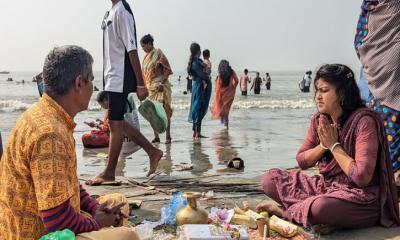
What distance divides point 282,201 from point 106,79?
84.2 inches

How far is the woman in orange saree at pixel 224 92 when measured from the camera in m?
11.1

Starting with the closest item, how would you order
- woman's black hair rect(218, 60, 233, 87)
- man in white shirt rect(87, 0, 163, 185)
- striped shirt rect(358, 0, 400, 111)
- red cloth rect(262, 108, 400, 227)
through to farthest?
red cloth rect(262, 108, 400, 227) < striped shirt rect(358, 0, 400, 111) < man in white shirt rect(87, 0, 163, 185) < woman's black hair rect(218, 60, 233, 87)

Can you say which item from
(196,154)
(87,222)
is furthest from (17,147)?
(196,154)

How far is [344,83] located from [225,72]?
8.00m

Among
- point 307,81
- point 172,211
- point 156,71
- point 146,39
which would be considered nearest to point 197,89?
point 156,71

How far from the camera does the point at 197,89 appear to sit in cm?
936

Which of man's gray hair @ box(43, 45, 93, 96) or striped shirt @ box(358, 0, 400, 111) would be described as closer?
man's gray hair @ box(43, 45, 93, 96)

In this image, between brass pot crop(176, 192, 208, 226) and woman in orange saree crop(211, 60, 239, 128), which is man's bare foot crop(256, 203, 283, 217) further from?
woman in orange saree crop(211, 60, 239, 128)

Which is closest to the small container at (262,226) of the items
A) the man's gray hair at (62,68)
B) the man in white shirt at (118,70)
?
the man's gray hair at (62,68)

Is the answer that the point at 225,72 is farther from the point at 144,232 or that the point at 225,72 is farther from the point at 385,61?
the point at 144,232

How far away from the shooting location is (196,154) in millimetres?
7184

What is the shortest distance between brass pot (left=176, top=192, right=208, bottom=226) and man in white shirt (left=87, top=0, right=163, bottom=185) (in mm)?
1654

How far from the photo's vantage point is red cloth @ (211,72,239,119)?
11062 mm

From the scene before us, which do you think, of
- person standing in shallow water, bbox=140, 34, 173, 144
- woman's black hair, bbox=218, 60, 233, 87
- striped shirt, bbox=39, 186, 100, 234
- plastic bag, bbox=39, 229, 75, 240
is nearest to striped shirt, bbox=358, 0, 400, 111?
striped shirt, bbox=39, 186, 100, 234
